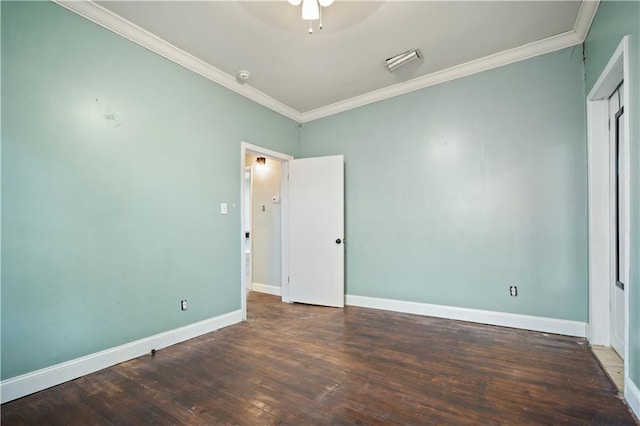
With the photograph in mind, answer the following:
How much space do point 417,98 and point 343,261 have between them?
2.35m

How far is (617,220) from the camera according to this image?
2.54 m

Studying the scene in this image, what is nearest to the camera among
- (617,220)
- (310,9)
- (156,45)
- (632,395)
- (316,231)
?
(632,395)

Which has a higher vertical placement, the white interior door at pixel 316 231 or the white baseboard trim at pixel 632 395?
the white interior door at pixel 316 231

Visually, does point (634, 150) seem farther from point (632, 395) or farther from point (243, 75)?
point (243, 75)

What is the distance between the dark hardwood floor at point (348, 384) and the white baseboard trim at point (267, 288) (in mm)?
1790

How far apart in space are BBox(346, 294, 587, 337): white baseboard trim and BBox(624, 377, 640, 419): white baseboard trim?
3.84 feet

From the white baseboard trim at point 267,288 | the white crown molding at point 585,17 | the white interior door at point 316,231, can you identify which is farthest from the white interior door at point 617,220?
the white baseboard trim at point 267,288

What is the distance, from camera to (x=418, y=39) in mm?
2881

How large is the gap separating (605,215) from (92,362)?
14.7ft

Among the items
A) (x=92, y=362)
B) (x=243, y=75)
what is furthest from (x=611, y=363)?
(x=243, y=75)

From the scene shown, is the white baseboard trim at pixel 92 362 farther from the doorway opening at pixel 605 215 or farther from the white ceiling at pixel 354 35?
the doorway opening at pixel 605 215

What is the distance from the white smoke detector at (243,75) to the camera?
335 cm

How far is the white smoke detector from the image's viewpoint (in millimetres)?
3350

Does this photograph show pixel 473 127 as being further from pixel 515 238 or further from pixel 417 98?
pixel 515 238
